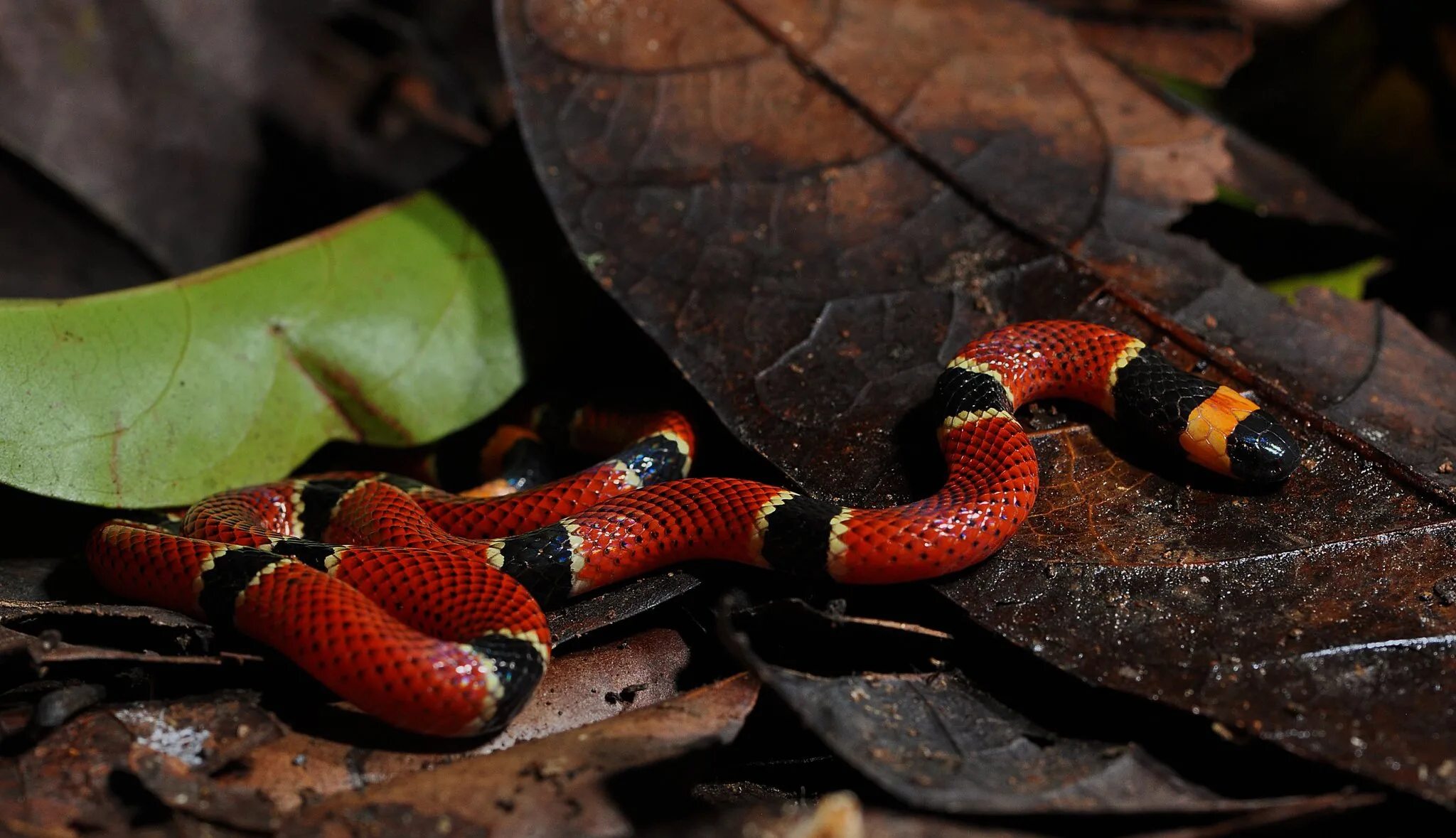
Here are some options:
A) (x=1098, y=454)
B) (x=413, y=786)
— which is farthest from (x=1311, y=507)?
(x=413, y=786)

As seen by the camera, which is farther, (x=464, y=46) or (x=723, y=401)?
(x=464, y=46)

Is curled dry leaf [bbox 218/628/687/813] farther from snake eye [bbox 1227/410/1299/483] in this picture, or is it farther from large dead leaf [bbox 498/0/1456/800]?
snake eye [bbox 1227/410/1299/483]

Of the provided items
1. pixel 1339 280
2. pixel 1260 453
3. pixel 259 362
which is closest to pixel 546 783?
pixel 259 362

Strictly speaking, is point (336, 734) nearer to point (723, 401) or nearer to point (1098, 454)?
point (723, 401)

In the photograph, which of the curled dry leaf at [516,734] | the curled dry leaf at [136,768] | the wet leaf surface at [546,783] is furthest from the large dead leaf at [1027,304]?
the curled dry leaf at [136,768]

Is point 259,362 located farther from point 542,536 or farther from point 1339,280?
point 1339,280

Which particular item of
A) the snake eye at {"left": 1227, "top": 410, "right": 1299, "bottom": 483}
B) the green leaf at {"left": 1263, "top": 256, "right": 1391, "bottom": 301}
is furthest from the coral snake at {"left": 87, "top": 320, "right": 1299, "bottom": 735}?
the green leaf at {"left": 1263, "top": 256, "right": 1391, "bottom": 301}
